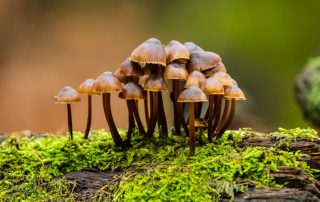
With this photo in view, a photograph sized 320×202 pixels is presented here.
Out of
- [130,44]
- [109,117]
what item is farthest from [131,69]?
[130,44]

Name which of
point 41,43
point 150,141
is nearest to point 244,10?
point 41,43

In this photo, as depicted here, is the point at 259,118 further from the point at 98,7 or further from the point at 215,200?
the point at 215,200

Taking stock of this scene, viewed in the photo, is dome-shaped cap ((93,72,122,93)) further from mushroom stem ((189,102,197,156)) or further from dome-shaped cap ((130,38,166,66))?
mushroom stem ((189,102,197,156))

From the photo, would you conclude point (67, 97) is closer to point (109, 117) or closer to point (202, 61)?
point (109, 117)

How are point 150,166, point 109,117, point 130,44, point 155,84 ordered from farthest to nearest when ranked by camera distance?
point 130,44 < point 109,117 < point 150,166 < point 155,84

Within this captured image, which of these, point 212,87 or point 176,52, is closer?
point 212,87

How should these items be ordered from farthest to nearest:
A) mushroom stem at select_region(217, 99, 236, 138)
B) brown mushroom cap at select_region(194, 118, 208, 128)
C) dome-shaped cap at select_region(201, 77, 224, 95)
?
mushroom stem at select_region(217, 99, 236, 138), brown mushroom cap at select_region(194, 118, 208, 128), dome-shaped cap at select_region(201, 77, 224, 95)

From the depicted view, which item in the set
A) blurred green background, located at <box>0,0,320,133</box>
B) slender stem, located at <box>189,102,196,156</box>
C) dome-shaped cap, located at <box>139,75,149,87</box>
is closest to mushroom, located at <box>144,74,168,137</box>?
dome-shaped cap, located at <box>139,75,149,87</box>
